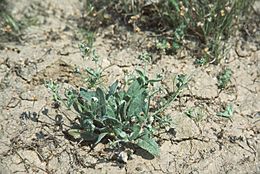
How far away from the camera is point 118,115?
304 centimetres

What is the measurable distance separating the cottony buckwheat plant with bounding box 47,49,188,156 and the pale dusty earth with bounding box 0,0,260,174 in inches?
4.1

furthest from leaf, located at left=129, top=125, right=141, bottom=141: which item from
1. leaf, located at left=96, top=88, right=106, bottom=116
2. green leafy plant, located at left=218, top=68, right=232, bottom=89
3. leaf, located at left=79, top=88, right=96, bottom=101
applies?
green leafy plant, located at left=218, top=68, right=232, bottom=89

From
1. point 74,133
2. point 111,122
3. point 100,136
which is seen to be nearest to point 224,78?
point 111,122

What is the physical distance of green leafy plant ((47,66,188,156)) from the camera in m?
2.96

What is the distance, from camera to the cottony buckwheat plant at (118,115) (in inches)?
117

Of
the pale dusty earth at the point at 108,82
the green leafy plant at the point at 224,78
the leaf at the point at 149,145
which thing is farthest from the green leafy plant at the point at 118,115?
the green leafy plant at the point at 224,78

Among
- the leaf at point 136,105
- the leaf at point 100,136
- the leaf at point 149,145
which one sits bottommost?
the leaf at point 149,145

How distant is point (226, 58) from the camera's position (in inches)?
145

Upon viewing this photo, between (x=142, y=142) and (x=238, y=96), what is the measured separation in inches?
36.7

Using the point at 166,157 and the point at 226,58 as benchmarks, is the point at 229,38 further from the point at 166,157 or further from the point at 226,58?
the point at 166,157

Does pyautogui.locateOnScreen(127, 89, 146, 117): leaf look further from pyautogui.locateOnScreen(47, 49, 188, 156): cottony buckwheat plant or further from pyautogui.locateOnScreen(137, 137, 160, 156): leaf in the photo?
pyautogui.locateOnScreen(137, 137, 160, 156): leaf

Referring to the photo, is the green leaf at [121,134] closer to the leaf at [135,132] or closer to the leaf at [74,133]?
the leaf at [135,132]

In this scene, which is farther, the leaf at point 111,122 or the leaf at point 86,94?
the leaf at point 86,94

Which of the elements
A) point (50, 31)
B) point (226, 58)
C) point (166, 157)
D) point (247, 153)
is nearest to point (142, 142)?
point (166, 157)
